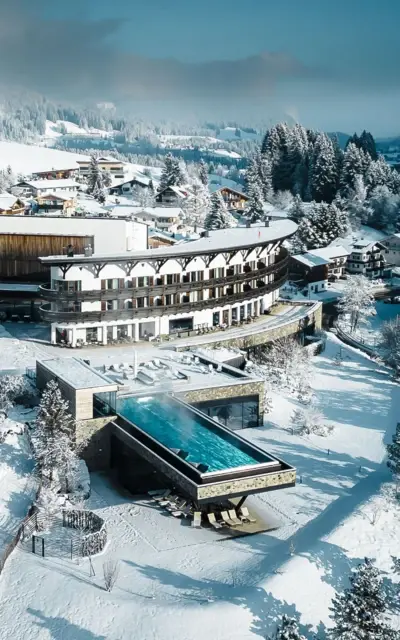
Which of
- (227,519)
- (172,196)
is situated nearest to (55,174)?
(172,196)

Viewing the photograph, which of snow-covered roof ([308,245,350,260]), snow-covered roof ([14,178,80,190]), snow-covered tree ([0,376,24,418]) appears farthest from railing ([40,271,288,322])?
snow-covered roof ([14,178,80,190])

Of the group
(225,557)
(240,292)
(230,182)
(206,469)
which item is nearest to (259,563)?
(225,557)

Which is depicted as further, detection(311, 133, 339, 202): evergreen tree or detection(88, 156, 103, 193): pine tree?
detection(88, 156, 103, 193): pine tree

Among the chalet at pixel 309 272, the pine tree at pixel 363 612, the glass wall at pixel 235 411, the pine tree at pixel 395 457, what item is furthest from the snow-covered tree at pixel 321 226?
the pine tree at pixel 363 612

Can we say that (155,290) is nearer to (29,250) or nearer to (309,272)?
(29,250)

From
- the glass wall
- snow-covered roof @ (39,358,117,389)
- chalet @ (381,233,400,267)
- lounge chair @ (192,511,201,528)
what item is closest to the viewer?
lounge chair @ (192,511,201,528)

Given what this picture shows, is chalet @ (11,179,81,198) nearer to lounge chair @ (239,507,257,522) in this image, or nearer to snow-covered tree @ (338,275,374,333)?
snow-covered tree @ (338,275,374,333)

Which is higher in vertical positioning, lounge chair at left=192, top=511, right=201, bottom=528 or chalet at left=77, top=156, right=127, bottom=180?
chalet at left=77, top=156, right=127, bottom=180
